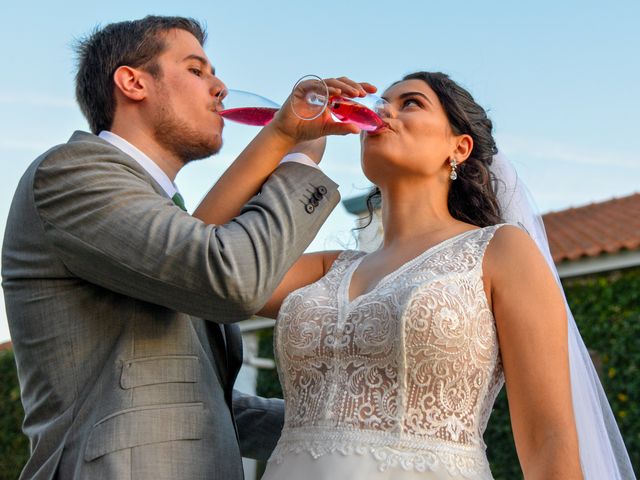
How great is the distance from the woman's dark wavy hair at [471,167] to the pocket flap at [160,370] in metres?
1.38

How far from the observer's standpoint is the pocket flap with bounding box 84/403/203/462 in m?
2.34

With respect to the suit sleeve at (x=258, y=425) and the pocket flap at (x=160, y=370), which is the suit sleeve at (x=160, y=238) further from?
the suit sleeve at (x=258, y=425)

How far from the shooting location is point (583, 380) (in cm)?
317

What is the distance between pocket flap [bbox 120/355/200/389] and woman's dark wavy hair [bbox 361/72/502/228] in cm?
138

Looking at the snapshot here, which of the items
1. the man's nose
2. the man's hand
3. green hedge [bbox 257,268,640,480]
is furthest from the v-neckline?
green hedge [bbox 257,268,640,480]

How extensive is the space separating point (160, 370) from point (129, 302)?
0.70ft

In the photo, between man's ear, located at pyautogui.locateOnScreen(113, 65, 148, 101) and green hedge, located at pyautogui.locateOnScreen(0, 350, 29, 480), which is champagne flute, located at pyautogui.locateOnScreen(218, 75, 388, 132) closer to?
man's ear, located at pyautogui.locateOnScreen(113, 65, 148, 101)

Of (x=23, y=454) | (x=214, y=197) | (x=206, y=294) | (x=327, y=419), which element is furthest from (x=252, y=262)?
(x=23, y=454)

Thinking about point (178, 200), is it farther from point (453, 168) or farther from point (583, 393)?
point (583, 393)

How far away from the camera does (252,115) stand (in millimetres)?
2932

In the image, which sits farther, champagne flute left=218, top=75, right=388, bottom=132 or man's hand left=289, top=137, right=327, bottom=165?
man's hand left=289, top=137, right=327, bottom=165

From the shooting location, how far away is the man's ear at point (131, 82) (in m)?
3.02

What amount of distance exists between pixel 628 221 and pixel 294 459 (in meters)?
10.9

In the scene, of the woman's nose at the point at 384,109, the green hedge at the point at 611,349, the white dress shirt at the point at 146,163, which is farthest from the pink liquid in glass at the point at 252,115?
the green hedge at the point at 611,349
